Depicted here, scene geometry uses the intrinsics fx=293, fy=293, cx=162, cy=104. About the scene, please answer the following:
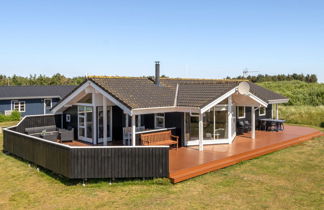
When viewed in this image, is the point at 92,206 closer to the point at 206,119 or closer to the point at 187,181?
the point at 187,181

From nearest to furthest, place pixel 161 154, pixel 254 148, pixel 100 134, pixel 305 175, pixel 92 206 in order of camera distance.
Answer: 1. pixel 92 206
2. pixel 161 154
3. pixel 305 175
4. pixel 254 148
5. pixel 100 134

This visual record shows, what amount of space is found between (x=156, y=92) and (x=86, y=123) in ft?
13.0

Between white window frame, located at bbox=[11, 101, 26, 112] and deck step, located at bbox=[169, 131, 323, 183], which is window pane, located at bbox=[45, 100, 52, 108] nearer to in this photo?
white window frame, located at bbox=[11, 101, 26, 112]

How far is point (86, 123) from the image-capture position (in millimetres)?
15008

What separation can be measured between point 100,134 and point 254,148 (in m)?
7.46

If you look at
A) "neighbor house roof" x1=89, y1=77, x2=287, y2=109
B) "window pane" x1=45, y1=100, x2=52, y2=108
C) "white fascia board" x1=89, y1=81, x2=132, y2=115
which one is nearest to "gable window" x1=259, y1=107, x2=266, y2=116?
"neighbor house roof" x1=89, y1=77, x2=287, y2=109

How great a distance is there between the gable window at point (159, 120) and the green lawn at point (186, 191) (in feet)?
14.5

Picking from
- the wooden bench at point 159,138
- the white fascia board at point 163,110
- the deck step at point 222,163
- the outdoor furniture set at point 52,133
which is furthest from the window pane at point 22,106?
the deck step at point 222,163

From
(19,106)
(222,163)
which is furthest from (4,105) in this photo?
(222,163)

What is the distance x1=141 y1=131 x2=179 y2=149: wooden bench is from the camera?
12.6 metres

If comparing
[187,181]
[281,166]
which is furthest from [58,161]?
[281,166]

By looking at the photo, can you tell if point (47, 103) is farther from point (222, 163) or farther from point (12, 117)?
point (222, 163)

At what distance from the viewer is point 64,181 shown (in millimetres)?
10148

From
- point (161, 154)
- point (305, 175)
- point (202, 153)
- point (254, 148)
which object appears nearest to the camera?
point (161, 154)
